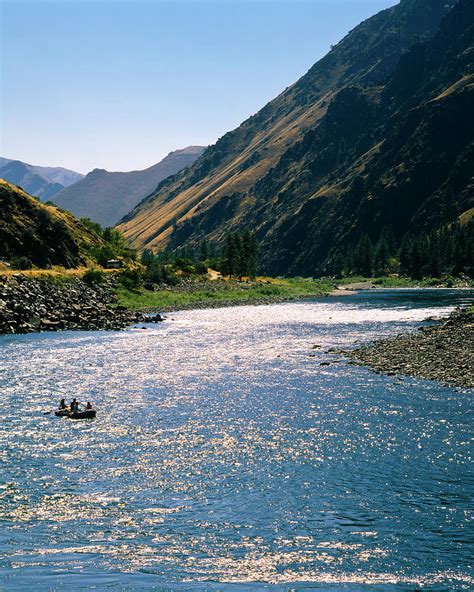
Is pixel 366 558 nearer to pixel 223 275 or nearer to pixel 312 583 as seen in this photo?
pixel 312 583

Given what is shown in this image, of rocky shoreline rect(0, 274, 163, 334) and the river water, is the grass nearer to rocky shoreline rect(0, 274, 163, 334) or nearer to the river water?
rocky shoreline rect(0, 274, 163, 334)

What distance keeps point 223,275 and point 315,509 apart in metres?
165

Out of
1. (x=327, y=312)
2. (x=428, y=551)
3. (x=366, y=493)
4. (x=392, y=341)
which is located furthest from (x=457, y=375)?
(x=327, y=312)

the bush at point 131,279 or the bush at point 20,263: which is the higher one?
the bush at point 20,263

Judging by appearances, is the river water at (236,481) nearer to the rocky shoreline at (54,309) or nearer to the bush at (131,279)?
the rocky shoreline at (54,309)

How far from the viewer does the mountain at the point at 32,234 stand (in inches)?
4579

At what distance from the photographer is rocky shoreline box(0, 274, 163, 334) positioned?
Answer: 269ft

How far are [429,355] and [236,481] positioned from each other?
103ft

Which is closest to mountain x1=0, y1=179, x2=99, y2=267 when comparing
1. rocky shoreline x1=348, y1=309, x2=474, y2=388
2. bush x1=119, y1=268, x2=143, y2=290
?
bush x1=119, y1=268, x2=143, y2=290

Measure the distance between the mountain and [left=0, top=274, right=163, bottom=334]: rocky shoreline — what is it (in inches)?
561

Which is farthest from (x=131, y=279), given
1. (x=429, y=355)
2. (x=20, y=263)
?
(x=429, y=355)

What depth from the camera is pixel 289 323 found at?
92438 mm

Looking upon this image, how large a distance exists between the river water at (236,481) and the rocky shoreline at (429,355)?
251 cm

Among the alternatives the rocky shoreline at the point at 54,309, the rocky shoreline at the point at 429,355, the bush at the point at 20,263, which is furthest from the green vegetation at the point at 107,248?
the rocky shoreline at the point at 429,355
